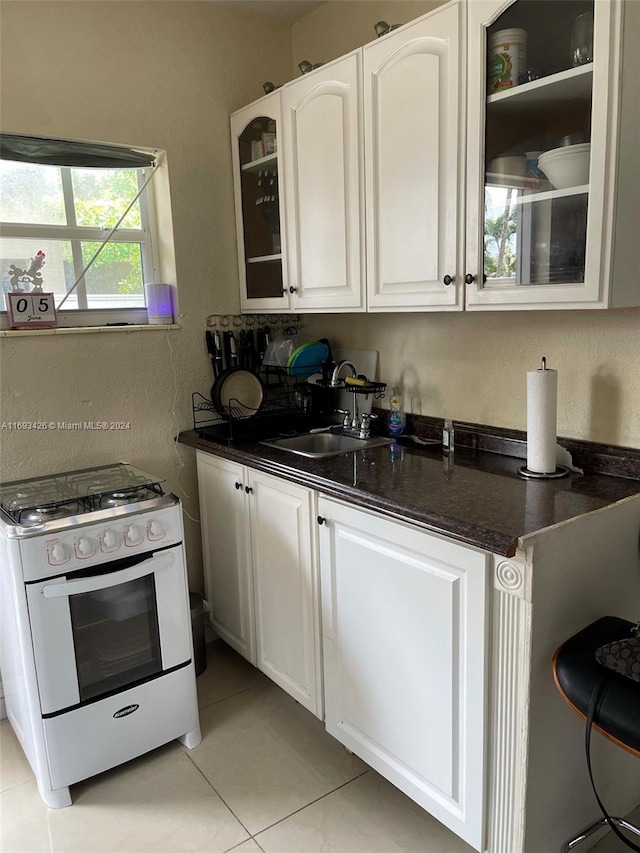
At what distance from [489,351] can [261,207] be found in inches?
42.8

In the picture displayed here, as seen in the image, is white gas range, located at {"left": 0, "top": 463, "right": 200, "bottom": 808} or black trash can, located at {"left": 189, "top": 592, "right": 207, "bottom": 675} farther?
black trash can, located at {"left": 189, "top": 592, "right": 207, "bottom": 675}

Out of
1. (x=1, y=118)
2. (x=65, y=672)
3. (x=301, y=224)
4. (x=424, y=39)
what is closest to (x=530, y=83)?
(x=424, y=39)

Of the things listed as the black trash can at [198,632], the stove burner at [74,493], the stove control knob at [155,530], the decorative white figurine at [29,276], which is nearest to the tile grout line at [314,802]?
the black trash can at [198,632]

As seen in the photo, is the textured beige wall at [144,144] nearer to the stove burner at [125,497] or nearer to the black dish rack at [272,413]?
the black dish rack at [272,413]

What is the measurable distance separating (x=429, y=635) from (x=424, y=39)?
1556 mm

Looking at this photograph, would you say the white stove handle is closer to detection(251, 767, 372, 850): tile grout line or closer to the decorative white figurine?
detection(251, 767, 372, 850): tile grout line

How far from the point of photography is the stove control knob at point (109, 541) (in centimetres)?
189

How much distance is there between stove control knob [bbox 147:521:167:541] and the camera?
198 centimetres

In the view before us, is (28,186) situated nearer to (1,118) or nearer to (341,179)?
(1,118)

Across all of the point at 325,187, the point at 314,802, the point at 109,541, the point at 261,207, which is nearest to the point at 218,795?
the point at 314,802

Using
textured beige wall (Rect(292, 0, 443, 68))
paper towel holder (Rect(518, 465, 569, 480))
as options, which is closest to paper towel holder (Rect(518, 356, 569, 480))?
paper towel holder (Rect(518, 465, 569, 480))

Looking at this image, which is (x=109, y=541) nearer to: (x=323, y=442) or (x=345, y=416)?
(x=323, y=442)

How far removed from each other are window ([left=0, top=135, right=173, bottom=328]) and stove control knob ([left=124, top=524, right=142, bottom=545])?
3.01 ft

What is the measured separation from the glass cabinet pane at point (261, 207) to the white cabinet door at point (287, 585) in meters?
0.83
